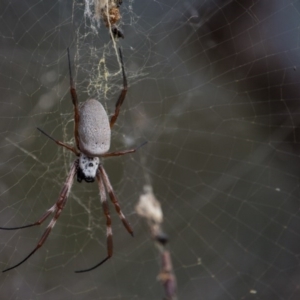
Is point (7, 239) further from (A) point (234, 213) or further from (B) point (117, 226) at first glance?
(A) point (234, 213)

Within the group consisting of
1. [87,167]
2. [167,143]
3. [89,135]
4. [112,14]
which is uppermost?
[112,14]

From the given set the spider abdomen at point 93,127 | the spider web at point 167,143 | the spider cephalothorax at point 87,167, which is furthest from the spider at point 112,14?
the spider cephalothorax at point 87,167

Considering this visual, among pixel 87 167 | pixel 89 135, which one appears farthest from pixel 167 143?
pixel 89 135

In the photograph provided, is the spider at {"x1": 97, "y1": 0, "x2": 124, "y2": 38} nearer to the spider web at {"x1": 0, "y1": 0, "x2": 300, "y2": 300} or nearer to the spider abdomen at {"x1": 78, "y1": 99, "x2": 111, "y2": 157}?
the spider web at {"x1": 0, "y1": 0, "x2": 300, "y2": 300}

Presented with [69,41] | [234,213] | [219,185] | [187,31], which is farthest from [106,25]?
[234,213]

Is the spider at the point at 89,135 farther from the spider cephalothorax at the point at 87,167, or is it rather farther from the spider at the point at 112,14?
the spider at the point at 112,14

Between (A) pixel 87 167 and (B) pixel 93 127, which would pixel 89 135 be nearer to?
(B) pixel 93 127

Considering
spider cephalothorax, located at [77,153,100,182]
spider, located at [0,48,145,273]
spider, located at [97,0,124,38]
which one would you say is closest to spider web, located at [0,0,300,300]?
spider, located at [97,0,124,38]
